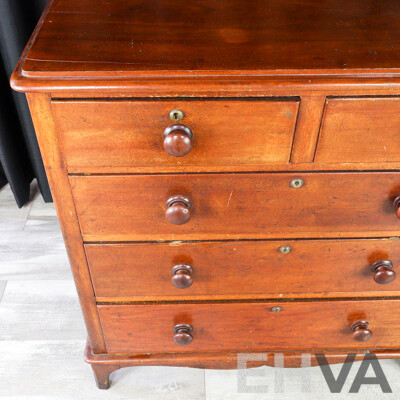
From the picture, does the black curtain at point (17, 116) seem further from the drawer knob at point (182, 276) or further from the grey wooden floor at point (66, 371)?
the drawer knob at point (182, 276)

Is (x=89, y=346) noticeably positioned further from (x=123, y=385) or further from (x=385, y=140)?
(x=385, y=140)

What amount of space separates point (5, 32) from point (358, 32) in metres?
1.05

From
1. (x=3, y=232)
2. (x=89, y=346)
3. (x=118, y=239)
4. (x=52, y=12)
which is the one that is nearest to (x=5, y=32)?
(x=52, y=12)

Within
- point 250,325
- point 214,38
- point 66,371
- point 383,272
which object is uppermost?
point 214,38

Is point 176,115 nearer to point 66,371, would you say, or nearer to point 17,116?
point 66,371

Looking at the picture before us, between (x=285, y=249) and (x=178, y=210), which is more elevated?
(x=178, y=210)

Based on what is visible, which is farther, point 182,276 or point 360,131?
point 182,276

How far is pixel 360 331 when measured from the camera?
1.08 metres

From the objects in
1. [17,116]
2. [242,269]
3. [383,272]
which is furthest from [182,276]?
[17,116]

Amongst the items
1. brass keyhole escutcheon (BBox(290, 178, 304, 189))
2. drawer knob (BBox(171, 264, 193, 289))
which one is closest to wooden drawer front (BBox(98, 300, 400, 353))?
drawer knob (BBox(171, 264, 193, 289))

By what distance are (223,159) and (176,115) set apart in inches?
4.8

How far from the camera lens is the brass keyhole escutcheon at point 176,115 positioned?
2.41ft

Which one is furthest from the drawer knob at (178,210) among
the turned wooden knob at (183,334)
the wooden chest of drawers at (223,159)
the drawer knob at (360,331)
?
the drawer knob at (360,331)

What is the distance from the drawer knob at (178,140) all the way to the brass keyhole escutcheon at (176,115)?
1cm
